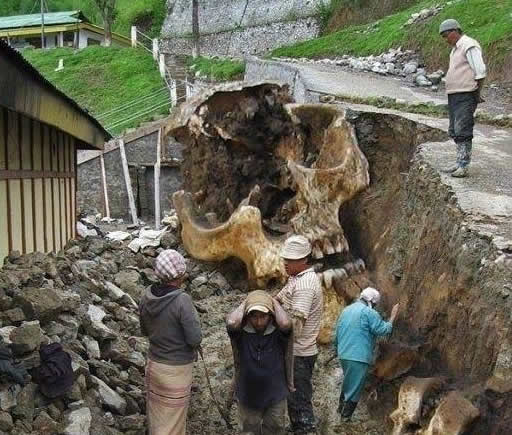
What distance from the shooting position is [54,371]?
16.8 ft

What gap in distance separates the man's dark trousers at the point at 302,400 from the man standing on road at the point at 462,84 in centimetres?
280

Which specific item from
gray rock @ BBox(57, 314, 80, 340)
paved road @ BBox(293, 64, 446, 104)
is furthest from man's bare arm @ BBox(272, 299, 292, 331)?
paved road @ BBox(293, 64, 446, 104)

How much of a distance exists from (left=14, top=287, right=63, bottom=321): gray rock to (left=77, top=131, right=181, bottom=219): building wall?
15488 mm

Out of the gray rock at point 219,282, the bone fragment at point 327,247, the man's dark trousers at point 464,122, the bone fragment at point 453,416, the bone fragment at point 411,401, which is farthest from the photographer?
the gray rock at point 219,282

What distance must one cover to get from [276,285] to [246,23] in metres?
34.6

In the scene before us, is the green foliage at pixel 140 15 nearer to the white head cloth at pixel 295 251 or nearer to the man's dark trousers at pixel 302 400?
the white head cloth at pixel 295 251

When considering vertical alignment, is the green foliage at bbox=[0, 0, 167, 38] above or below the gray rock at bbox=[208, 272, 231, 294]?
above

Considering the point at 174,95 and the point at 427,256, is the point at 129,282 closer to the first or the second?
the point at 427,256

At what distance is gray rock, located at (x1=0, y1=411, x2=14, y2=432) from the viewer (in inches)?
179

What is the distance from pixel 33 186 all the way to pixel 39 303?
2.45 meters

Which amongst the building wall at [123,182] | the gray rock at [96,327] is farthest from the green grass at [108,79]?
the gray rock at [96,327]

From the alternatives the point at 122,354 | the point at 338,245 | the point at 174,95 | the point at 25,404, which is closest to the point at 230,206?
the point at 338,245

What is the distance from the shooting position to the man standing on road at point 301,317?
5.25 m

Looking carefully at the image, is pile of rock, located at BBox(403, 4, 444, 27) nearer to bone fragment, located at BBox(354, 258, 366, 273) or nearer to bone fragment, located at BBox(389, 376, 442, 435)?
bone fragment, located at BBox(354, 258, 366, 273)
